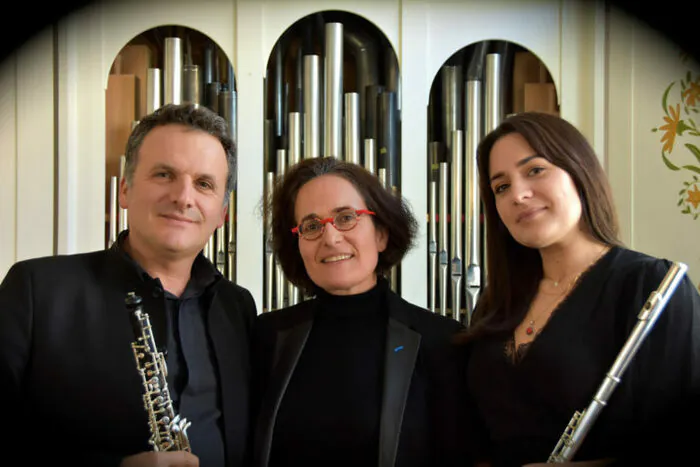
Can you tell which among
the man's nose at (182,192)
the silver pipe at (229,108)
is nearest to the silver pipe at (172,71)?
the silver pipe at (229,108)

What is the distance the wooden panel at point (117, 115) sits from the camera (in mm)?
3021

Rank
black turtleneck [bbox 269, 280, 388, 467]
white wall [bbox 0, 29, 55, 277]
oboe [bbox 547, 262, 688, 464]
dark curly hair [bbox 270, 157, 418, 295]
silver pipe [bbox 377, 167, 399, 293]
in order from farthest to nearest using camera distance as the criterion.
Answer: silver pipe [bbox 377, 167, 399, 293] → white wall [bbox 0, 29, 55, 277] → dark curly hair [bbox 270, 157, 418, 295] → black turtleneck [bbox 269, 280, 388, 467] → oboe [bbox 547, 262, 688, 464]

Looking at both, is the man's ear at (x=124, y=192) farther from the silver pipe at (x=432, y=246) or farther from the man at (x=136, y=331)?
the silver pipe at (x=432, y=246)

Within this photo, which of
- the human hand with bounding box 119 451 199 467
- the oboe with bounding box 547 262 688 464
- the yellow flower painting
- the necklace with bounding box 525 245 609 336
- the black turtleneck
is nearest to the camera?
the oboe with bounding box 547 262 688 464

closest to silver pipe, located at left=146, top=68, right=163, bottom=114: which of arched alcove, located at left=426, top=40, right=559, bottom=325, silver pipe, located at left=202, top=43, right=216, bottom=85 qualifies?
silver pipe, located at left=202, top=43, right=216, bottom=85

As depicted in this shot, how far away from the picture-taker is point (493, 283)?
1.81m

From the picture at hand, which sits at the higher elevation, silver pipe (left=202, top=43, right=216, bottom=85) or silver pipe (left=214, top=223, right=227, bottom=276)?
silver pipe (left=202, top=43, right=216, bottom=85)

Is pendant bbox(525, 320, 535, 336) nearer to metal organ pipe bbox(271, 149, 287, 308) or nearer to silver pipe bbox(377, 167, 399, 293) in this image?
silver pipe bbox(377, 167, 399, 293)

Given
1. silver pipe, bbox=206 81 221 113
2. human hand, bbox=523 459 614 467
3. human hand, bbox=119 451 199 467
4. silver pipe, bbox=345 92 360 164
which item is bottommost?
human hand, bbox=119 451 199 467

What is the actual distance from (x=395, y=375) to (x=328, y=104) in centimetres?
156

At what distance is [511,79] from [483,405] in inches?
75.2

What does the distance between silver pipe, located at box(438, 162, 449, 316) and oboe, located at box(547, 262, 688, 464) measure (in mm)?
1434

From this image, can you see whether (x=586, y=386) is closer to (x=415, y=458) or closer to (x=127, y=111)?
(x=415, y=458)

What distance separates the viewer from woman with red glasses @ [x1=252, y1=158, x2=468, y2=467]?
1.70 metres
